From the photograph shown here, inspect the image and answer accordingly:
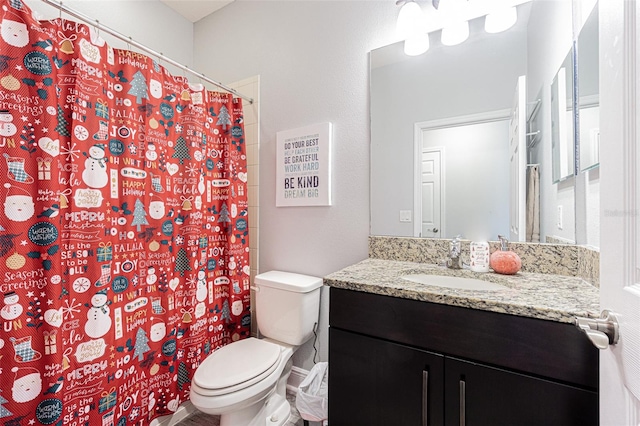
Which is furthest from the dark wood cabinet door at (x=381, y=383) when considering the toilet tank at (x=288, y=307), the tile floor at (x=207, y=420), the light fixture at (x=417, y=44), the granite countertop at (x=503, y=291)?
the light fixture at (x=417, y=44)

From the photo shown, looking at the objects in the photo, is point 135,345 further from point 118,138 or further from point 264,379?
point 118,138

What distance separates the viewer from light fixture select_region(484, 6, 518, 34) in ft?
4.15

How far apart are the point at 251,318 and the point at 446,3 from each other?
2230 millimetres

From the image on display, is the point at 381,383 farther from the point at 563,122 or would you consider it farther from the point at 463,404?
the point at 563,122

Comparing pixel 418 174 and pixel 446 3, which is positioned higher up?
pixel 446 3

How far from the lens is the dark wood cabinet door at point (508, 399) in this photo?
2.45ft

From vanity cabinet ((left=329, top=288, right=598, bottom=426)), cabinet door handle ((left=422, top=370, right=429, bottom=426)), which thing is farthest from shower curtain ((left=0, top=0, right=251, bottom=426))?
cabinet door handle ((left=422, top=370, right=429, bottom=426))

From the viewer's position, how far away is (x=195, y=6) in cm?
227

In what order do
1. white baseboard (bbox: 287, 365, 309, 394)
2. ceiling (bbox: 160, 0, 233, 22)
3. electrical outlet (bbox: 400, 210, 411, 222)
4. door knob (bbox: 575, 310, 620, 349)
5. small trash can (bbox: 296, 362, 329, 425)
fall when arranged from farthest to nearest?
1. ceiling (bbox: 160, 0, 233, 22)
2. white baseboard (bbox: 287, 365, 309, 394)
3. electrical outlet (bbox: 400, 210, 411, 222)
4. small trash can (bbox: 296, 362, 329, 425)
5. door knob (bbox: 575, 310, 620, 349)

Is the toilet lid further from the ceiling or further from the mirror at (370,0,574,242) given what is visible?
the ceiling

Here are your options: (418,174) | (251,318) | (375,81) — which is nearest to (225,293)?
(251,318)

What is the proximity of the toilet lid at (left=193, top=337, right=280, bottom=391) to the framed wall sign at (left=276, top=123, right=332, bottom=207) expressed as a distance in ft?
2.91

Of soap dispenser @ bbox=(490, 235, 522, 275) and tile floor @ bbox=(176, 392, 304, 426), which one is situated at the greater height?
soap dispenser @ bbox=(490, 235, 522, 275)

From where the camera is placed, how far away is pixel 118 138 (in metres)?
1.36
